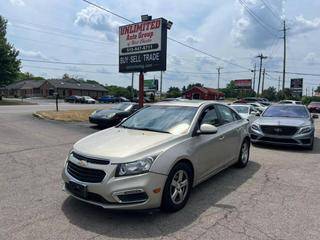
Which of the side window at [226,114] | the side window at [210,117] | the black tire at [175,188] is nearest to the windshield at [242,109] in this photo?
the side window at [226,114]

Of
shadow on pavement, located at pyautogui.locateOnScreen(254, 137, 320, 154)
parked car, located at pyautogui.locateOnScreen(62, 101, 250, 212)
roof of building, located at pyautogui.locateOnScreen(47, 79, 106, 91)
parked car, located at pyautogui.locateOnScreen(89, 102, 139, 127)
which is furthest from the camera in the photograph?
roof of building, located at pyautogui.locateOnScreen(47, 79, 106, 91)

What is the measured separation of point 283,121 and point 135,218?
729cm

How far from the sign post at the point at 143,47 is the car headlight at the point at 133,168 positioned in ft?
40.5

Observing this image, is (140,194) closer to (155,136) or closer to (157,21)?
(155,136)

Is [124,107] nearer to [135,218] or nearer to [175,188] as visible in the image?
[175,188]

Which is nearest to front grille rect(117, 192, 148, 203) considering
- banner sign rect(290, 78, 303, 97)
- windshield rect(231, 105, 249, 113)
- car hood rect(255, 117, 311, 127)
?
car hood rect(255, 117, 311, 127)

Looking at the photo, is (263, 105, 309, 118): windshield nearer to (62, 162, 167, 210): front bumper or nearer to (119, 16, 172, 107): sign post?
(119, 16, 172, 107): sign post

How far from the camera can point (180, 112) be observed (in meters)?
5.62

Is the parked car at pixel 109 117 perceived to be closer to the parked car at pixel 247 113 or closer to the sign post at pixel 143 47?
the sign post at pixel 143 47

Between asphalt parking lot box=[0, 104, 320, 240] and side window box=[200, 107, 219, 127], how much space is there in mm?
1114

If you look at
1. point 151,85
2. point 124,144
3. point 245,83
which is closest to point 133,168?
point 124,144

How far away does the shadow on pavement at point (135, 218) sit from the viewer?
385 cm

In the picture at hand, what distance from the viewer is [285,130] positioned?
9.75 meters

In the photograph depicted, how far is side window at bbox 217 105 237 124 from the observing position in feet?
21.0
